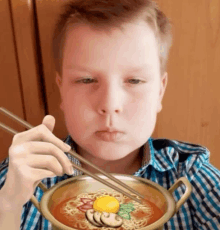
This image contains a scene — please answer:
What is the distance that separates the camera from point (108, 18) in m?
0.81

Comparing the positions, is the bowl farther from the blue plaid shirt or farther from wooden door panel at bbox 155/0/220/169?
wooden door panel at bbox 155/0/220/169

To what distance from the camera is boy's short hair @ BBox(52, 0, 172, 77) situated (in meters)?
0.81

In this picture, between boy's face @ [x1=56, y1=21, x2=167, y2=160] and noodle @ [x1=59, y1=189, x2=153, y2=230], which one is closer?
noodle @ [x1=59, y1=189, x2=153, y2=230]

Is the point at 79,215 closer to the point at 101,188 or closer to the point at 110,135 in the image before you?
the point at 101,188

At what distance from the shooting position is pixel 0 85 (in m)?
1.04

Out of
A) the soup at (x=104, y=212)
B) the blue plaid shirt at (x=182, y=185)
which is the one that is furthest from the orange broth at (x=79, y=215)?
the blue plaid shirt at (x=182, y=185)

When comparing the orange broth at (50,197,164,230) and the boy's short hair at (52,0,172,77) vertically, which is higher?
the boy's short hair at (52,0,172,77)

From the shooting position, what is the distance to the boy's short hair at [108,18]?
0.81 metres

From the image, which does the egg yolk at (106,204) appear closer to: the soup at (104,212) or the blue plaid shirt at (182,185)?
the soup at (104,212)

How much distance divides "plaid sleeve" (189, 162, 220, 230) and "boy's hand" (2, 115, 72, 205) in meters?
0.40

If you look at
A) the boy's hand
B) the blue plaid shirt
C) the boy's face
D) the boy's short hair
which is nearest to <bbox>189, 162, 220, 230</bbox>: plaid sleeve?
the blue plaid shirt

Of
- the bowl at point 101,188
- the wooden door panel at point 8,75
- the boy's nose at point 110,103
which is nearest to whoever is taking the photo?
the bowl at point 101,188

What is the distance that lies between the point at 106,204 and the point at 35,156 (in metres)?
0.16

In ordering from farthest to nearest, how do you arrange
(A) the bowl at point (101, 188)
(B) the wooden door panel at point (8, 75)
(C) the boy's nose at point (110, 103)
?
(B) the wooden door panel at point (8, 75) → (C) the boy's nose at point (110, 103) → (A) the bowl at point (101, 188)
